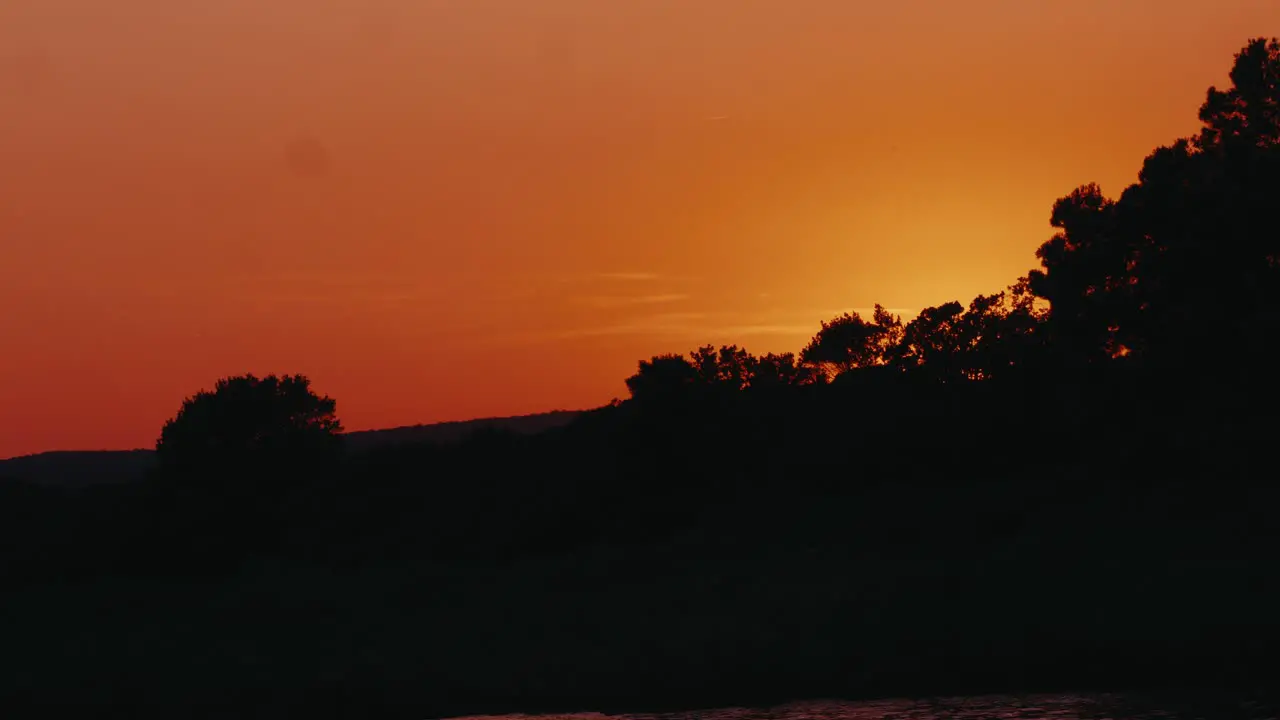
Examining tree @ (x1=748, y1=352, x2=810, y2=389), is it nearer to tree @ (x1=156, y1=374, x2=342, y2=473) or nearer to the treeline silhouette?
the treeline silhouette

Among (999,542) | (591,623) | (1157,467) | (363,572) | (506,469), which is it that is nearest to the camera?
(591,623)

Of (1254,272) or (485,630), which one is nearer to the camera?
(485,630)

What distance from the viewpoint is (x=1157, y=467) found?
50.9 m

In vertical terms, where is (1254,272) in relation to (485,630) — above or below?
above

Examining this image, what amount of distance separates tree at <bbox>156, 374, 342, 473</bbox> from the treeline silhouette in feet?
0.63

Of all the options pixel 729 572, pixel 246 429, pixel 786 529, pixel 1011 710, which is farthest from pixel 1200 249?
pixel 246 429

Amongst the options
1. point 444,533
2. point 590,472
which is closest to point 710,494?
point 590,472

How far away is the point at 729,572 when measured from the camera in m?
45.1

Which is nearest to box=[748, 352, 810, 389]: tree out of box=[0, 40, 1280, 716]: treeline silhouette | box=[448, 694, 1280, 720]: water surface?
box=[0, 40, 1280, 716]: treeline silhouette

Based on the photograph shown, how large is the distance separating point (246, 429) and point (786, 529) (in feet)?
121

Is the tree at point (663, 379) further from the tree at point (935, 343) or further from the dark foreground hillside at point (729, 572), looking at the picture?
the tree at point (935, 343)

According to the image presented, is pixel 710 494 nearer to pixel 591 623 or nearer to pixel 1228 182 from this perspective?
pixel 591 623

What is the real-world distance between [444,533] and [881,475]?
65.3 ft

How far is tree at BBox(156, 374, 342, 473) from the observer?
240 ft
